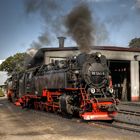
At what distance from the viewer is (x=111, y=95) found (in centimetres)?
1831

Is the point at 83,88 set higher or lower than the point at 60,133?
higher

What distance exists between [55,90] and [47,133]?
790 cm

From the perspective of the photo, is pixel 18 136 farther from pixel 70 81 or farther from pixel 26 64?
pixel 26 64

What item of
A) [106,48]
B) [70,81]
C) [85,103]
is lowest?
[85,103]

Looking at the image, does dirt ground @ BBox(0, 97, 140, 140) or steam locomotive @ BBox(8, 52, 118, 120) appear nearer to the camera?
dirt ground @ BBox(0, 97, 140, 140)

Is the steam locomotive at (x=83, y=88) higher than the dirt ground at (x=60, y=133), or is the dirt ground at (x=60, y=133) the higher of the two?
the steam locomotive at (x=83, y=88)

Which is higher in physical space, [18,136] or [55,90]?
[55,90]

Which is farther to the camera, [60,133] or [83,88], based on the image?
[83,88]

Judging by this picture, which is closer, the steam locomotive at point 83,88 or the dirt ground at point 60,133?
the dirt ground at point 60,133

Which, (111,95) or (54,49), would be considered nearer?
(111,95)

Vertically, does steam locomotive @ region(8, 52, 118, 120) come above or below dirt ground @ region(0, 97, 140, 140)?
above

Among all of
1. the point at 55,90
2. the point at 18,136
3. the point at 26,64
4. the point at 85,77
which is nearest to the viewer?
the point at 18,136

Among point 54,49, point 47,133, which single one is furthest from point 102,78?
point 54,49

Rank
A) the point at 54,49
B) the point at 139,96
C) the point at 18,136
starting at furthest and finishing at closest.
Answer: the point at 139,96 < the point at 54,49 < the point at 18,136
